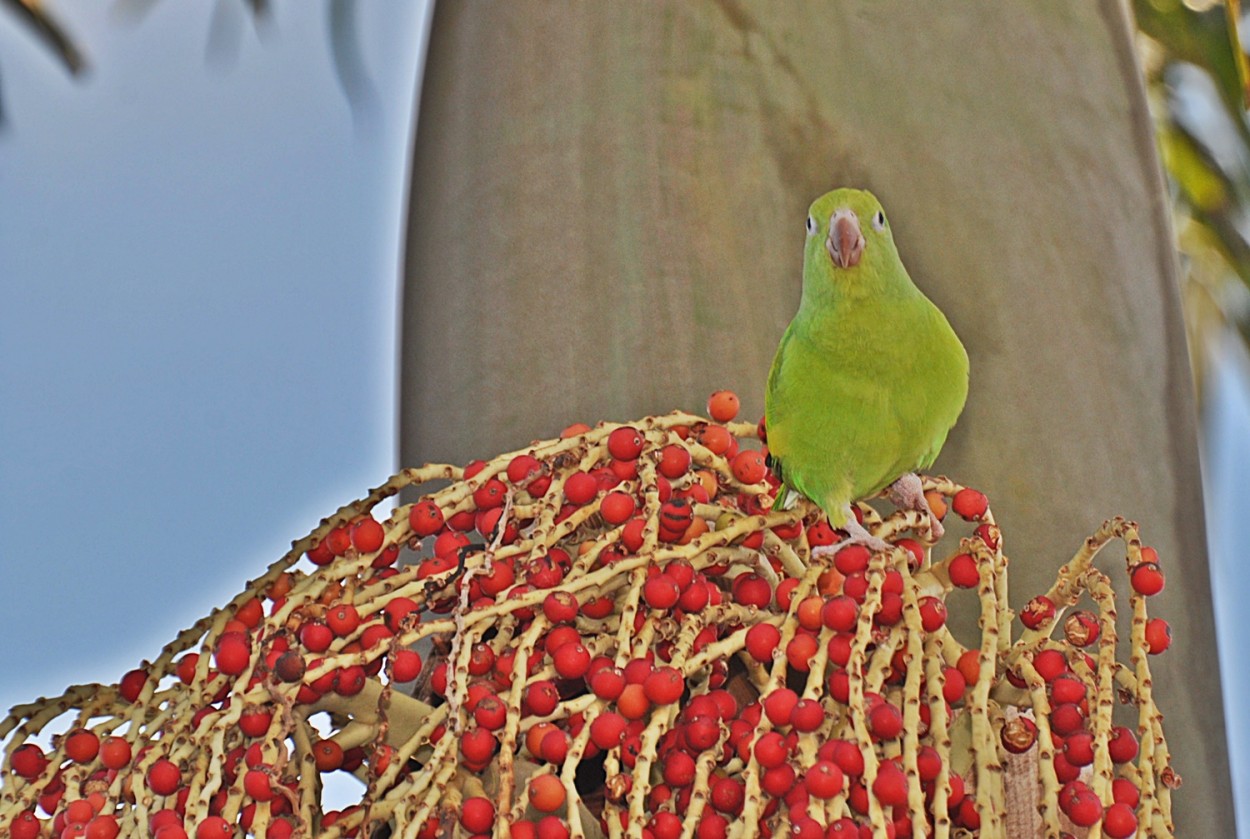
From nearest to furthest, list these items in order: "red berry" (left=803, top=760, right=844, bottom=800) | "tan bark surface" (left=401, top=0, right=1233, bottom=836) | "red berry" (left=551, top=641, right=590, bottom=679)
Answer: "red berry" (left=803, top=760, right=844, bottom=800) → "red berry" (left=551, top=641, right=590, bottom=679) → "tan bark surface" (left=401, top=0, right=1233, bottom=836)

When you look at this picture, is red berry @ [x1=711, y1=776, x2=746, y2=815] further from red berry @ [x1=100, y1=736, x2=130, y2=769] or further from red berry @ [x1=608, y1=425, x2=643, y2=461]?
red berry @ [x1=100, y1=736, x2=130, y2=769]

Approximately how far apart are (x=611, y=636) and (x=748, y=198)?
55 centimetres

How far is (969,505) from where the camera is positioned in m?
0.96

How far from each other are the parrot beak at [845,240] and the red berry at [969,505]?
0.64 feet

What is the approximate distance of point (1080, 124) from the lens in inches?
53.2

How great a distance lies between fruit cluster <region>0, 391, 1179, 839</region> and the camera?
0.77 metres

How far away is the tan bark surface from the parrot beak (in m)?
0.23

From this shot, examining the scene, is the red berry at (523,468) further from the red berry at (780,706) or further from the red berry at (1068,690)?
the red berry at (1068,690)

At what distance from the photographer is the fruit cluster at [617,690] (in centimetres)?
77

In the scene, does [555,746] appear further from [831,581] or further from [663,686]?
[831,581]

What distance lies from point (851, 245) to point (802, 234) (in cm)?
27

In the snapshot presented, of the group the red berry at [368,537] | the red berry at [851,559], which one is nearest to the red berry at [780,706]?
the red berry at [851,559]

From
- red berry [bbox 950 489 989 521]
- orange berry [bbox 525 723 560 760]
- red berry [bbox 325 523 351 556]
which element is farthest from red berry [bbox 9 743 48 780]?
red berry [bbox 950 489 989 521]

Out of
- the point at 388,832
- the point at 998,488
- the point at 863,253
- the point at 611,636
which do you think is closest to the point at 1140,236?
the point at 998,488
